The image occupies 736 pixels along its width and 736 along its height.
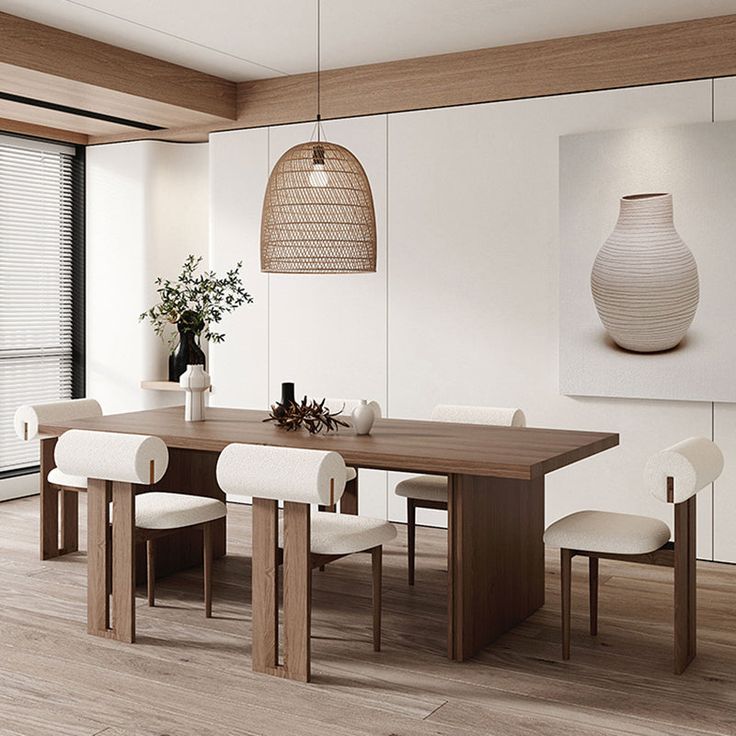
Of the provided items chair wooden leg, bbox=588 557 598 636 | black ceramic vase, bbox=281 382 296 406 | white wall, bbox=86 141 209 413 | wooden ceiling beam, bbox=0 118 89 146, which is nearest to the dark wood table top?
black ceramic vase, bbox=281 382 296 406

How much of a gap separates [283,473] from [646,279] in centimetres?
251

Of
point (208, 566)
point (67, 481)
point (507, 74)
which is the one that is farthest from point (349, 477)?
point (507, 74)

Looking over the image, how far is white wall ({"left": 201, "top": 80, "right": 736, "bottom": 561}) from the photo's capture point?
17.1ft

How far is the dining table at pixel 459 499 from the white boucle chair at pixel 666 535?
259 millimetres

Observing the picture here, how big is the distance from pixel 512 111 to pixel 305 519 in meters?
2.92

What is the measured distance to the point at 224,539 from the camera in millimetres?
5180

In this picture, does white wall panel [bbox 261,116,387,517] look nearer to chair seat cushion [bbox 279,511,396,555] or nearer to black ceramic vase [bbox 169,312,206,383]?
black ceramic vase [bbox 169,312,206,383]

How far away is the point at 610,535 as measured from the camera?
3.54 metres

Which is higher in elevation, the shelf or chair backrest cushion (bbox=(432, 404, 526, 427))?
the shelf

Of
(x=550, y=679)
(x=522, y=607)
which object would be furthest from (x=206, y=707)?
(x=522, y=607)

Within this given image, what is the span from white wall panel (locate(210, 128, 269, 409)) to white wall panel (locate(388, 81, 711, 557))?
35.4 inches

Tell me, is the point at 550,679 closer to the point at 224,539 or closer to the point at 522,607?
the point at 522,607

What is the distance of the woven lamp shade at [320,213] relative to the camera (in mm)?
4047

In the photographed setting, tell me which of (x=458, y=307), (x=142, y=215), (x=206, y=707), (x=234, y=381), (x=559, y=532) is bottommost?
(x=206, y=707)
